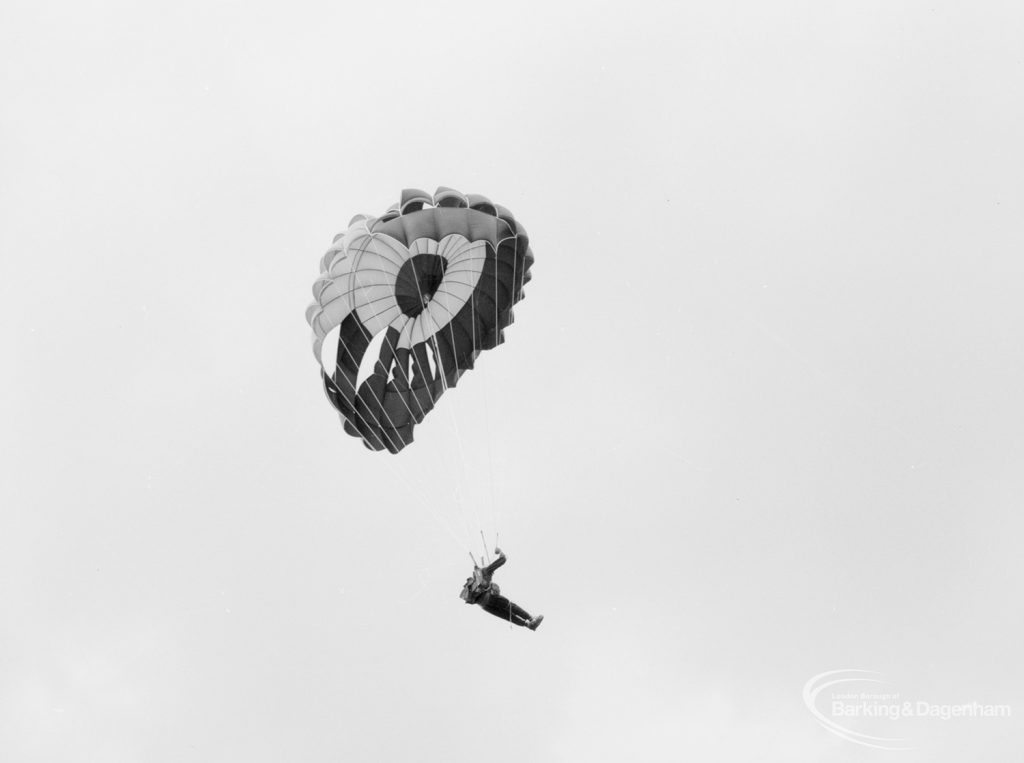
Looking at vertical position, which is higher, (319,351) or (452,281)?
(452,281)

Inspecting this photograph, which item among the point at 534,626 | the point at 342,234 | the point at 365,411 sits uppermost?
the point at 342,234

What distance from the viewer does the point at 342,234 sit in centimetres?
2805

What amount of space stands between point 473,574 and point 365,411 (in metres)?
4.63

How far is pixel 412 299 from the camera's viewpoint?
28.4 meters

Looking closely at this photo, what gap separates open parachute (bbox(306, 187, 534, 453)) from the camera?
27.5 meters

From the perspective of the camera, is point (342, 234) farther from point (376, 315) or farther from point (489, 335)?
point (489, 335)

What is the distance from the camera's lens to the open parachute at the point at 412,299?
27484 millimetres

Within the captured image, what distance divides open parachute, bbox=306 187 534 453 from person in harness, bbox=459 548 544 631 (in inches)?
167

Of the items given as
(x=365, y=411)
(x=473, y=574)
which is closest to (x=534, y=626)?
(x=473, y=574)

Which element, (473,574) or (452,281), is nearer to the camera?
(473,574)

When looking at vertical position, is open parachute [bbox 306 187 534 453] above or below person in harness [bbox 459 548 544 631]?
above

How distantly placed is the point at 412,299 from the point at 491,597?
6.53m

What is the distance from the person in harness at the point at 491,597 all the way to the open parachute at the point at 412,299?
4.24m

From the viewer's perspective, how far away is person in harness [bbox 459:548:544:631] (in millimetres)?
25391
